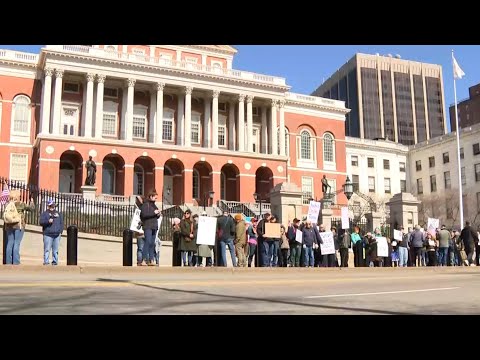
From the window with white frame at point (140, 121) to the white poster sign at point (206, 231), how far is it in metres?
35.9

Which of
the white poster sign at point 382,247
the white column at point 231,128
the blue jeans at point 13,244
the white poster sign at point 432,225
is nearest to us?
the blue jeans at point 13,244

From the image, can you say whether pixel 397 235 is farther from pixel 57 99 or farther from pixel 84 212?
pixel 57 99

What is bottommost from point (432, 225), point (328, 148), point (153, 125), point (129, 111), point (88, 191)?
point (432, 225)

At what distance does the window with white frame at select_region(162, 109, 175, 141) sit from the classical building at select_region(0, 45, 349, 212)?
106mm

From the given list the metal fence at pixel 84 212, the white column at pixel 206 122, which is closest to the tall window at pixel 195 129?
the white column at pixel 206 122

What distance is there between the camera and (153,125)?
52625 mm

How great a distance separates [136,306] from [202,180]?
47148 millimetres

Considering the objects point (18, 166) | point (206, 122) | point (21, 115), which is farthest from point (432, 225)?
point (21, 115)

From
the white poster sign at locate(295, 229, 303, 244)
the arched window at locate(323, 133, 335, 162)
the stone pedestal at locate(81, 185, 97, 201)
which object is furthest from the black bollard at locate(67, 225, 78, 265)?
the arched window at locate(323, 133, 335, 162)

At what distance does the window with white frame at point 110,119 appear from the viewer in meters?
51.5

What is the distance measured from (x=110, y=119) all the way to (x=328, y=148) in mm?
25041

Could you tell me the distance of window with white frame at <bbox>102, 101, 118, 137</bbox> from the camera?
51500 mm

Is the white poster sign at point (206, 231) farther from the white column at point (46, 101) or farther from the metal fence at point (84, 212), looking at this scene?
the white column at point (46, 101)
